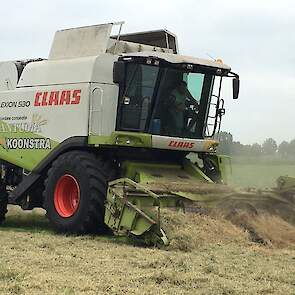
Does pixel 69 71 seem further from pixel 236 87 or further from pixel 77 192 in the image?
pixel 236 87

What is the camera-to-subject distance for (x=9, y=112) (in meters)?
11.1

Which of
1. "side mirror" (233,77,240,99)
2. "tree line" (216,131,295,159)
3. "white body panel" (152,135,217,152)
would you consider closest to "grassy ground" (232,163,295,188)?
"tree line" (216,131,295,159)

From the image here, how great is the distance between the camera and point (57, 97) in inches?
400

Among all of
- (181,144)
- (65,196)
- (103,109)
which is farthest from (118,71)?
(65,196)

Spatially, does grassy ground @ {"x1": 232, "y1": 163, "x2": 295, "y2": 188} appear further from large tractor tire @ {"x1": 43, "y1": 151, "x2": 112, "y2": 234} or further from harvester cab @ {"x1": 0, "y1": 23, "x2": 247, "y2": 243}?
large tractor tire @ {"x1": 43, "y1": 151, "x2": 112, "y2": 234}

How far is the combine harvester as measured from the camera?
891 cm

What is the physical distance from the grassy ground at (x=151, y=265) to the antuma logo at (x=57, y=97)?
7.33ft

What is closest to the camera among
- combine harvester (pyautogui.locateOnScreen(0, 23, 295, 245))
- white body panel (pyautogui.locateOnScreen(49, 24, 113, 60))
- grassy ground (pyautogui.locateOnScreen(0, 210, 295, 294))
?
grassy ground (pyautogui.locateOnScreen(0, 210, 295, 294))

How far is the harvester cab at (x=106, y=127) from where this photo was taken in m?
9.12

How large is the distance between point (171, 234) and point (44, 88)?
397 cm

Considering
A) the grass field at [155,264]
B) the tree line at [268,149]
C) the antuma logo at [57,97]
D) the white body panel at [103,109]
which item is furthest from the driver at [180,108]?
the tree line at [268,149]

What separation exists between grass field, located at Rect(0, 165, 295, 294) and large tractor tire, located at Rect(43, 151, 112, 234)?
12.1 inches

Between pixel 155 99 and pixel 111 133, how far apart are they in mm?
847

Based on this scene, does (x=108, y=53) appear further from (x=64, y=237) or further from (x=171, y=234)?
(x=171, y=234)
